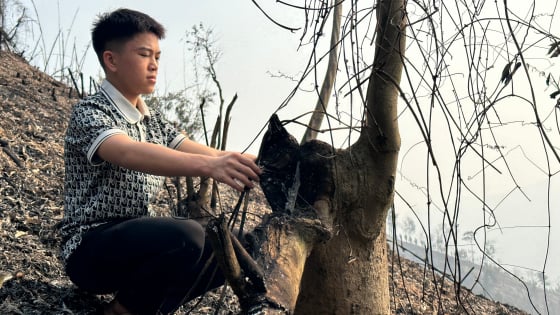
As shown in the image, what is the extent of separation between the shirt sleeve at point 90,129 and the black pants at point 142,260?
304 millimetres

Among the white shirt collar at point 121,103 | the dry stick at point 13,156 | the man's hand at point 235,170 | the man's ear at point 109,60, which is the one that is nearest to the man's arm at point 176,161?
the man's hand at point 235,170

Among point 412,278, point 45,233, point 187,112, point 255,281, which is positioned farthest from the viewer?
point 187,112

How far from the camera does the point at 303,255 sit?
2.02 metres

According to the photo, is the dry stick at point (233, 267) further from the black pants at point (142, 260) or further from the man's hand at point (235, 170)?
the black pants at point (142, 260)

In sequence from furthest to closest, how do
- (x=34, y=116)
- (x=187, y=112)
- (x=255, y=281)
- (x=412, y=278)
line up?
1. (x=187, y=112)
2. (x=34, y=116)
3. (x=412, y=278)
4. (x=255, y=281)

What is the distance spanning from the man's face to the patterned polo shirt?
47 millimetres

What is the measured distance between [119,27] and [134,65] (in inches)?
6.8

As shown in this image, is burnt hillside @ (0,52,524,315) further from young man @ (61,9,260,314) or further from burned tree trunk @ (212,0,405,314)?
young man @ (61,9,260,314)

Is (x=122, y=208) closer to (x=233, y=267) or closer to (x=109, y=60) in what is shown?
(x=109, y=60)

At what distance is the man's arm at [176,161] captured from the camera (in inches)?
66.7

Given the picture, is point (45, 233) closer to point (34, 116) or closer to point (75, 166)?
point (75, 166)

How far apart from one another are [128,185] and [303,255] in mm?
736

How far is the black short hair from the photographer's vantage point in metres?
2.24

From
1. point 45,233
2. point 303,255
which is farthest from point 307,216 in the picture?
point 45,233
